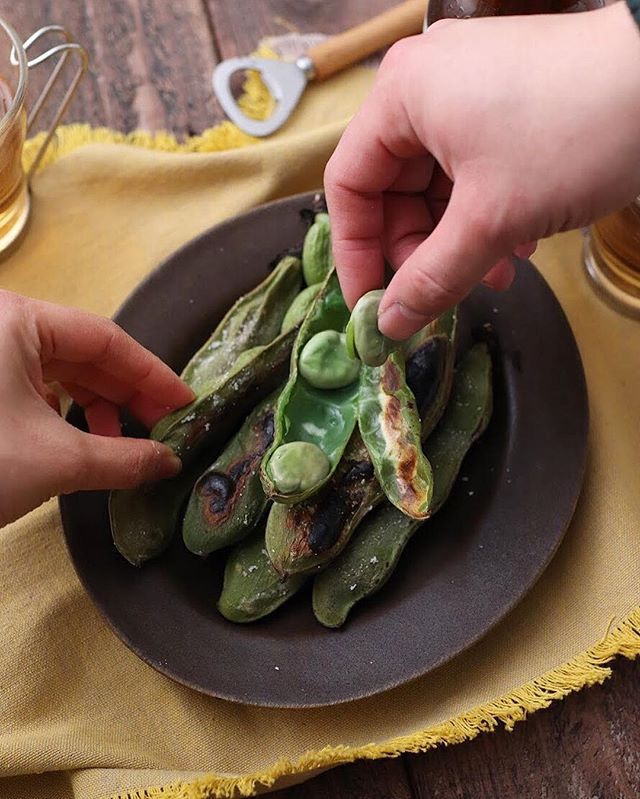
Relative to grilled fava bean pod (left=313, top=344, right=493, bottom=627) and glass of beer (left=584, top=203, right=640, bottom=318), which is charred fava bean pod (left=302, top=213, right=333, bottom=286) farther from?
glass of beer (left=584, top=203, right=640, bottom=318)

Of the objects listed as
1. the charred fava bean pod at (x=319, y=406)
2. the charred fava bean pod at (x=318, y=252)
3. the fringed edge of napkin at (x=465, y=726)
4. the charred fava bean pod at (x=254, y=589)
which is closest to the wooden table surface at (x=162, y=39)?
the charred fava bean pod at (x=318, y=252)

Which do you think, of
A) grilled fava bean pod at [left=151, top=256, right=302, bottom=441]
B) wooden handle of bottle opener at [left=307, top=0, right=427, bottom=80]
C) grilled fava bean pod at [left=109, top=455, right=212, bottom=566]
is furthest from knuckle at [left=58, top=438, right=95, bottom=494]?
wooden handle of bottle opener at [left=307, top=0, right=427, bottom=80]

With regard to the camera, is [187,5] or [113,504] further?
[187,5]

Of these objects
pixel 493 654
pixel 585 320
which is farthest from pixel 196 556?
pixel 585 320

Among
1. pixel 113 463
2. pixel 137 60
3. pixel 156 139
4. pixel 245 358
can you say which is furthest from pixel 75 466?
pixel 137 60

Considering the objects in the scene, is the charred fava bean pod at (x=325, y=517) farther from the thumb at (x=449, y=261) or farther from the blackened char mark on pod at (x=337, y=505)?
the thumb at (x=449, y=261)

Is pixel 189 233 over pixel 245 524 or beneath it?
over

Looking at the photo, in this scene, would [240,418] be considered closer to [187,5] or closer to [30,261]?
[30,261]
